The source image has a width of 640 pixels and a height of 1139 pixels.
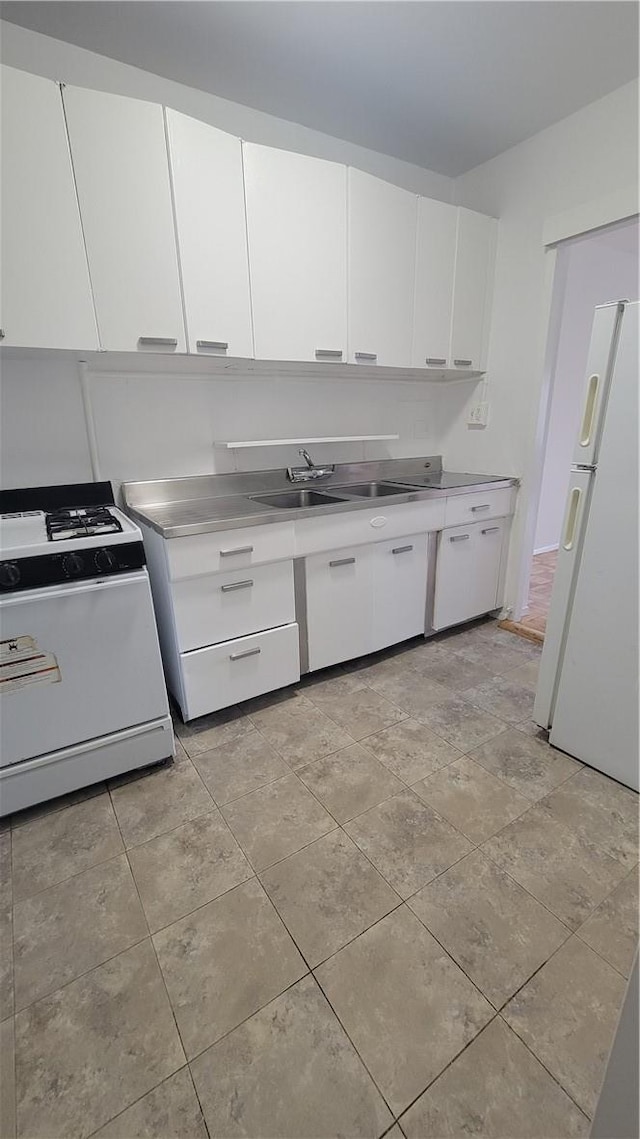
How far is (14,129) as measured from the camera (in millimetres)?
1343

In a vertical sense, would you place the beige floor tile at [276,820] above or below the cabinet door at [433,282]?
below

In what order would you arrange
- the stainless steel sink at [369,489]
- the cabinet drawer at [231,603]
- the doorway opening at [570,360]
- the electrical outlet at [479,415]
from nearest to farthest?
the cabinet drawer at [231,603] < the stainless steel sink at [369,489] < the electrical outlet at [479,415] < the doorway opening at [570,360]

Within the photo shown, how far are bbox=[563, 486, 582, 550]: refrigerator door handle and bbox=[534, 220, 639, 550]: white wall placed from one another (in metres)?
1.75

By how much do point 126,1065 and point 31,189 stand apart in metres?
2.22

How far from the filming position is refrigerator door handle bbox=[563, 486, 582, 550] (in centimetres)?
152

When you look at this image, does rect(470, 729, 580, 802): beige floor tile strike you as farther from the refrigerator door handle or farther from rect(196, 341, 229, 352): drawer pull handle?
rect(196, 341, 229, 352): drawer pull handle

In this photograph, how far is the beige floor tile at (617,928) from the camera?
106 centimetres

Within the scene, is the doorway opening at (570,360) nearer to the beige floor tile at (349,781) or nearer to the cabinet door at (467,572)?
the cabinet door at (467,572)

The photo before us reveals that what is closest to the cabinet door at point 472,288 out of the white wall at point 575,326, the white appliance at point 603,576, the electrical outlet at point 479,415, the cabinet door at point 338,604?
the electrical outlet at point 479,415

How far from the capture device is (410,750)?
174 centimetres

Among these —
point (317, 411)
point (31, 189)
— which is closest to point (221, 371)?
point (317, 411)

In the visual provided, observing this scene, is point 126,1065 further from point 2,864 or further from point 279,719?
point 279,719

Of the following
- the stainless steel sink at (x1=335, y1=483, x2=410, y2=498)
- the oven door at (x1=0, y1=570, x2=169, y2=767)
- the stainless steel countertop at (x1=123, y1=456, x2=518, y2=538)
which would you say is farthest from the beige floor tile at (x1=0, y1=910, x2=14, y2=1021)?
the stainless steel sink at (x1=335, y1=483, x2=410, y2=498)

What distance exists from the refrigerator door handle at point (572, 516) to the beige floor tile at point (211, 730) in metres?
1.39
